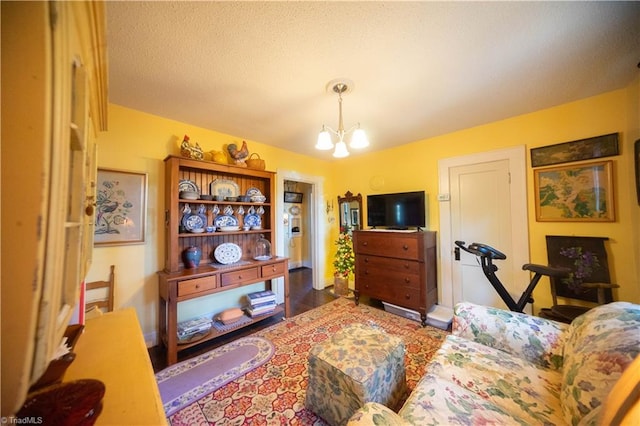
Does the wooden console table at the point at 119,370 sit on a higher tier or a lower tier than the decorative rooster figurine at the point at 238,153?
lower

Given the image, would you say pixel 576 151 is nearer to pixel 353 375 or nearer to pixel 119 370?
pixel 353 375

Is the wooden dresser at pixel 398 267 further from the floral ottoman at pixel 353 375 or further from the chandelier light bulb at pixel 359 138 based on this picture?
the chandelier light bulb at pixel 359 138

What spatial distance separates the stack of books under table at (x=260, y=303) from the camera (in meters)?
2.50

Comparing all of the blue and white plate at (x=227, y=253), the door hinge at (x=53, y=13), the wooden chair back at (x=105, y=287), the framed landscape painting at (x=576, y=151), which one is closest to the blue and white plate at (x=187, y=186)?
the blue and white plate at (x=227, y=253)

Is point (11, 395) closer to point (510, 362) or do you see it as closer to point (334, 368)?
point (334, 368)

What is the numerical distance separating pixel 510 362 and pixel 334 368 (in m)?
0.99

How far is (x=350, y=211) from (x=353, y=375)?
8.94 ft

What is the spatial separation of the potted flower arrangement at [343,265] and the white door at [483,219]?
129 cm

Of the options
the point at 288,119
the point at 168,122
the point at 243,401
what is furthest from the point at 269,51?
the point at 243,401

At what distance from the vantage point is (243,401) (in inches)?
58.4

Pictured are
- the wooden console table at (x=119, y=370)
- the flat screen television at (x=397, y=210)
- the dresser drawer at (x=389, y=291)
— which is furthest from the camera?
the flat screen television at (x=397, y=210)

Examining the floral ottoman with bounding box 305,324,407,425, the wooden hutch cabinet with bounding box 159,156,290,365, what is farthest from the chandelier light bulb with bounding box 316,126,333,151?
the floral ottoman with bounding box 305,324,407,425

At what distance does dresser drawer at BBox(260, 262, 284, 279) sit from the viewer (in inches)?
97.8

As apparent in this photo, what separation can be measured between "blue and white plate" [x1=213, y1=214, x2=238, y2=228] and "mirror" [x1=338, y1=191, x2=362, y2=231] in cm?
186
